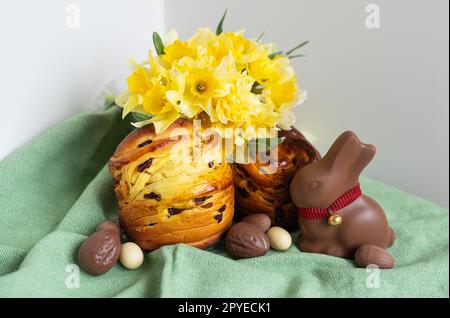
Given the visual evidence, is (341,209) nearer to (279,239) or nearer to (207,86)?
(279,239)

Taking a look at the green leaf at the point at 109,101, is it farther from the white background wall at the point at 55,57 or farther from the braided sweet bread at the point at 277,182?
the braided sweet bread at the point at 277,182

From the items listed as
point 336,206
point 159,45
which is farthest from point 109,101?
point 336,206

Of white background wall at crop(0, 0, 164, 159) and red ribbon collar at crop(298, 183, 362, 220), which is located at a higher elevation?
white background wall at crop(0, 0, 164, 159)

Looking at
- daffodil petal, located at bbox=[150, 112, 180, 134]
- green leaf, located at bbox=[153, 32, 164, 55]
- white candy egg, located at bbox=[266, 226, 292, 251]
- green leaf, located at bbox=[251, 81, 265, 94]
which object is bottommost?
white candy egg, located at bbox=[266, 226, 292, 251]

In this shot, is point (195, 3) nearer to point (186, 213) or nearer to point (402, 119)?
point (402, 119)

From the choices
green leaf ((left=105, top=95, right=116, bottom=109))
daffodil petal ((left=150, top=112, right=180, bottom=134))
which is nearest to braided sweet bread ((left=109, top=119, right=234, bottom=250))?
daffodil petal ((left=150, top=112, right=180, bottom=134))

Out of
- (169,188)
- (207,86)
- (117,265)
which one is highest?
(207,86)

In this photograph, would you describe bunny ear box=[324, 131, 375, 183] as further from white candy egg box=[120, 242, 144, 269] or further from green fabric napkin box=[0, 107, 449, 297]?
white candy egg box=[120, 242, 144, 269]
